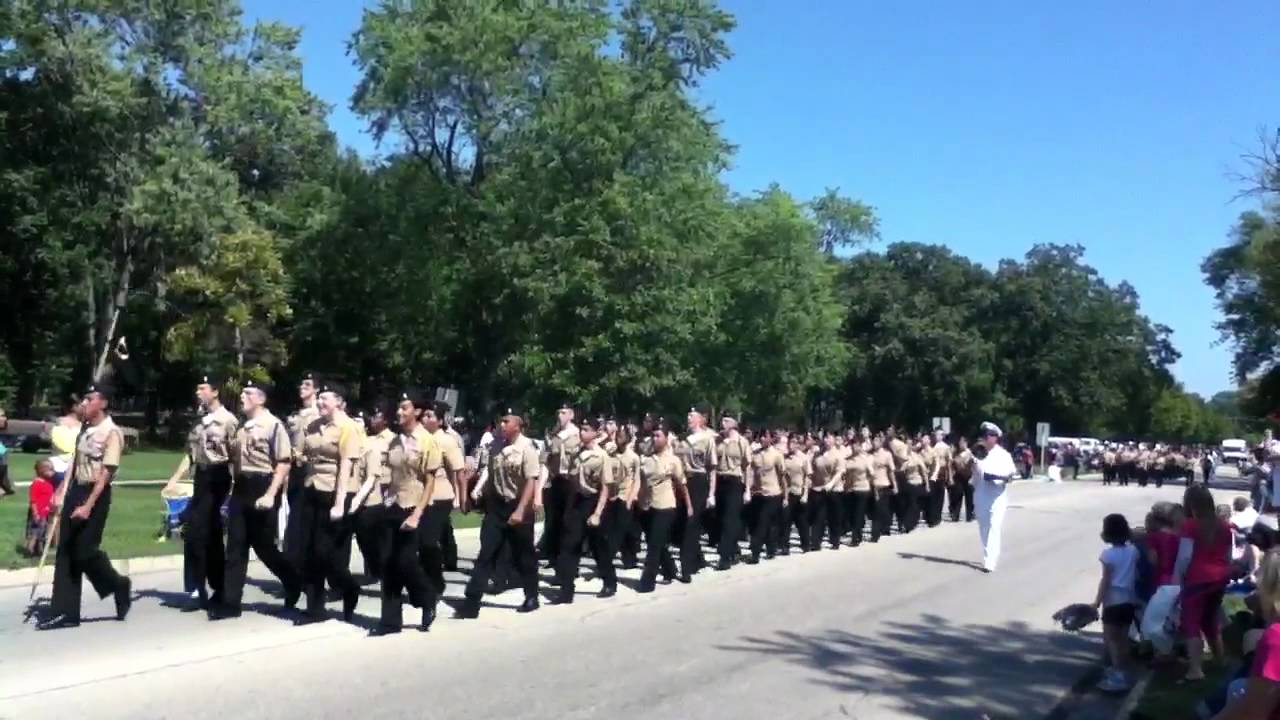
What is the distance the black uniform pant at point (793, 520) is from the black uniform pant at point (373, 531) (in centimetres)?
880

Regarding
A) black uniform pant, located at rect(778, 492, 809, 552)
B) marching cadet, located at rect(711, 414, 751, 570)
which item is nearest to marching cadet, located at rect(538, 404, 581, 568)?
marching cadet, located at rect(711, 414, 751, 570)

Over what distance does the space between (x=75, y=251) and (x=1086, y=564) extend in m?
36.5

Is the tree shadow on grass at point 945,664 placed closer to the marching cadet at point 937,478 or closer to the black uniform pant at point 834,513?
the black uniform pant at point 834,513

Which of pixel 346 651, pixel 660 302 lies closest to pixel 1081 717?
pixel 346 651

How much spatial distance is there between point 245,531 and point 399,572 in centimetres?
146

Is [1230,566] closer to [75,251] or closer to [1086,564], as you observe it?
[1086,564]

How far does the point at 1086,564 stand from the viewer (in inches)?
760

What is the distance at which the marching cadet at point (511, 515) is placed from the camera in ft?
39.2

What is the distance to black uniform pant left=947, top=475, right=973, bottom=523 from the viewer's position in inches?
1084

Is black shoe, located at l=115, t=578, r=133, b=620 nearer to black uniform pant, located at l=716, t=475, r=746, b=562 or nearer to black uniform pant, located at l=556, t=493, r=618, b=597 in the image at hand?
black uniform pant, located at l=556, t=493, r=618, b=597

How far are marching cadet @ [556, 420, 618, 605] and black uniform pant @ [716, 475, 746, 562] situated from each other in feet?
10.4

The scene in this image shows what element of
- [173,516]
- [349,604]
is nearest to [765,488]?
[173,516]

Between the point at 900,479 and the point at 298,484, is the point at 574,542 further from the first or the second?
the point at 900,479

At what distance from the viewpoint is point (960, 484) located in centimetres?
2762
